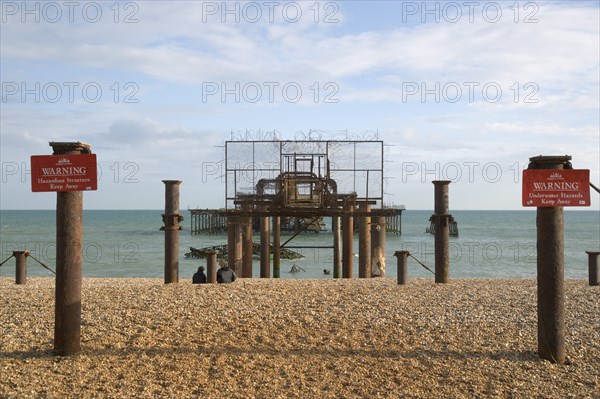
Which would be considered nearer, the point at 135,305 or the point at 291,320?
the point at 291,320

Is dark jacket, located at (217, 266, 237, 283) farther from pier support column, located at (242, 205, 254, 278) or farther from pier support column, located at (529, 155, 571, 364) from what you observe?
pier support column, located at (242, 205, 254, 278)

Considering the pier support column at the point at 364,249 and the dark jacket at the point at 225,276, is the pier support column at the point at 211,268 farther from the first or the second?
the pier support column at the point at 364,249

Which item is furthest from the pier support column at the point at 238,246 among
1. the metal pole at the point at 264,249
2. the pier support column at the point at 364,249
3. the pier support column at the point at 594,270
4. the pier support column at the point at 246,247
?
the pier support column at the point at 594,270

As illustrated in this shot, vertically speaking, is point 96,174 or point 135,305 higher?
point 96,174

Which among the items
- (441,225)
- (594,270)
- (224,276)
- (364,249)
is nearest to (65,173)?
(224,276)

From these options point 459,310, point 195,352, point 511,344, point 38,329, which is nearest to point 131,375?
point 195,352

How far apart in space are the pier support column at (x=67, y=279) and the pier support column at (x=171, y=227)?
5676 mm

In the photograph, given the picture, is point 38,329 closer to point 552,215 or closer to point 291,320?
point 291,320

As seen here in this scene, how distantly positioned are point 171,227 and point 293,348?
20.5 feet

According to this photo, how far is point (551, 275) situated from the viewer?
719cm

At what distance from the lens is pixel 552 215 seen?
7168 millimetres

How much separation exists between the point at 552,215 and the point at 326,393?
328cm

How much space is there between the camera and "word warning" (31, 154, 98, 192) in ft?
23.3

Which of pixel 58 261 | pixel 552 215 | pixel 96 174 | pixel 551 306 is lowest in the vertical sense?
pixel 551 306
